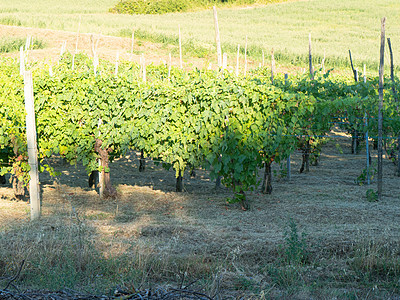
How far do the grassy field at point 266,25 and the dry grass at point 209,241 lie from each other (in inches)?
748

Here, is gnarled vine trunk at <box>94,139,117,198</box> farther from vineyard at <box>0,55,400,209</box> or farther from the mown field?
the mown field

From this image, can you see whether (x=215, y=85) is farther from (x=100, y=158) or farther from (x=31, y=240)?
(x=31, y=240)

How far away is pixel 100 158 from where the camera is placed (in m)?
7.41

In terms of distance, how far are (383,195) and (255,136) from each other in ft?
8.99

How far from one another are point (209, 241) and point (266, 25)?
40.1 meters

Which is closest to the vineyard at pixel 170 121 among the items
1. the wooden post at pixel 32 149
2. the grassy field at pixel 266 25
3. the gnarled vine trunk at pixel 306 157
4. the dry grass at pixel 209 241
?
the wooden post at pixel 32 149

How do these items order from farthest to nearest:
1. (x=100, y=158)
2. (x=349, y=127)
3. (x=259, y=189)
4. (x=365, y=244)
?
1. (x=349, y=127)
2. (x=259, y=189)
3. (x=100, y=158)
4. (x=365, y=244)

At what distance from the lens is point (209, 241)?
213 inches

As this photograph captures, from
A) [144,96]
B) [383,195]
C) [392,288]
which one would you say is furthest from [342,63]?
[392,288]

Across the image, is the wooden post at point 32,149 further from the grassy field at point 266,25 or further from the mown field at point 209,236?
the grassy field at point 266,25

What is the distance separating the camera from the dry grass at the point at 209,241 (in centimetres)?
421

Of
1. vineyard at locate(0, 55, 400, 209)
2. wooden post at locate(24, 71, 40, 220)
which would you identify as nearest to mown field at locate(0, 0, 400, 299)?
wooden post at locate(24, 71, 40, 220)

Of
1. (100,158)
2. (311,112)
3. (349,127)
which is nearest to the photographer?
(311,112)

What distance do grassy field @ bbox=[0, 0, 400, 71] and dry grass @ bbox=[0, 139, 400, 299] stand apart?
18996 mm
